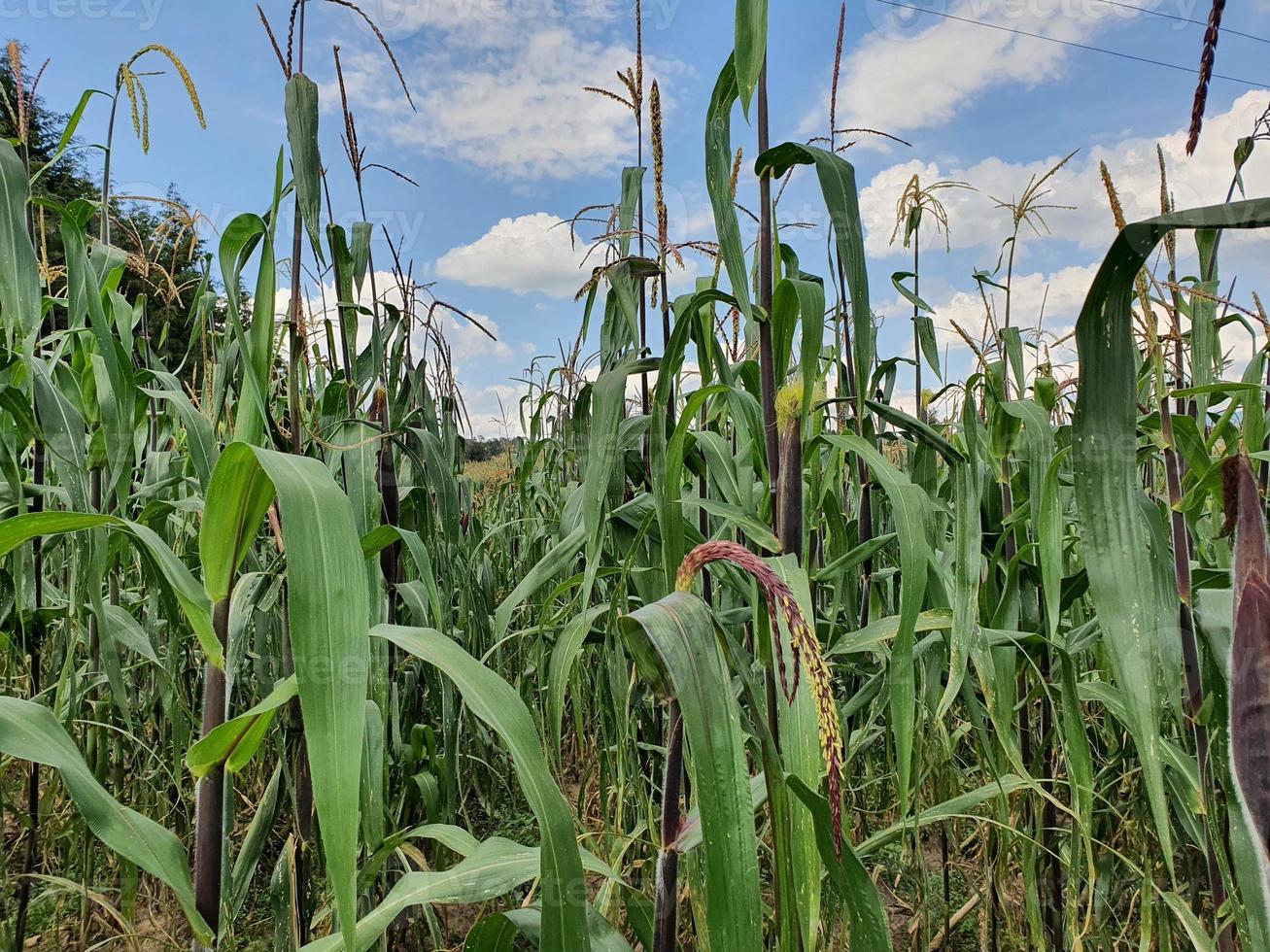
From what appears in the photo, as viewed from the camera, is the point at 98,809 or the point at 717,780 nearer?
the point at 717,780

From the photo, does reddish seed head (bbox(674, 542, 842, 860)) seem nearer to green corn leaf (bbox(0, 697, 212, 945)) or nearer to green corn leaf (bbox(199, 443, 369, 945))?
green corn leaf (bbox(199, 443, 369, 945))

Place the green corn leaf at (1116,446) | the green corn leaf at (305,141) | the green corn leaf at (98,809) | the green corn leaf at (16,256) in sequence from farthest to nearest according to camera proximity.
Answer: the green corn leaf at (16,256) → the green corn leaf at (305,141) → the green corn leaf at (98,809) → the green corn leaf at (1116,446)

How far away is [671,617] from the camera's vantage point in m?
0.40

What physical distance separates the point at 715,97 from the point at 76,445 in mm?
877

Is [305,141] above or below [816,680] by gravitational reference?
above

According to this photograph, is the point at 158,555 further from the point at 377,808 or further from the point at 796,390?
the point at 796,390

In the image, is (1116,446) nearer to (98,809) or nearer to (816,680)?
(816,680)

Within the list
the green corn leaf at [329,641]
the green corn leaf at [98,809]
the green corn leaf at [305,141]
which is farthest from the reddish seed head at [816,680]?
the green corn leaf at [305,141]

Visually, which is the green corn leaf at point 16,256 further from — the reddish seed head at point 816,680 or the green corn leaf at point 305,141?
the reddish seed head at point 816,680

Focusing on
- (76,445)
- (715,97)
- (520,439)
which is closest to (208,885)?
(76,445)

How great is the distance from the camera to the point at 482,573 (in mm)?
1892

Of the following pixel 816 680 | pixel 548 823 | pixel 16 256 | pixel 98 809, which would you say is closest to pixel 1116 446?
pixel 816 680

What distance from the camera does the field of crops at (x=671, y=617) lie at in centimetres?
37

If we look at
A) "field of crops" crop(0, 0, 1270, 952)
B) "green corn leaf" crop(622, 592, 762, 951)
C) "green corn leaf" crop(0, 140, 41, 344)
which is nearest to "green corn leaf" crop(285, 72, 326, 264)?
"field of crops" crop(0, 0, 1270, 952)
